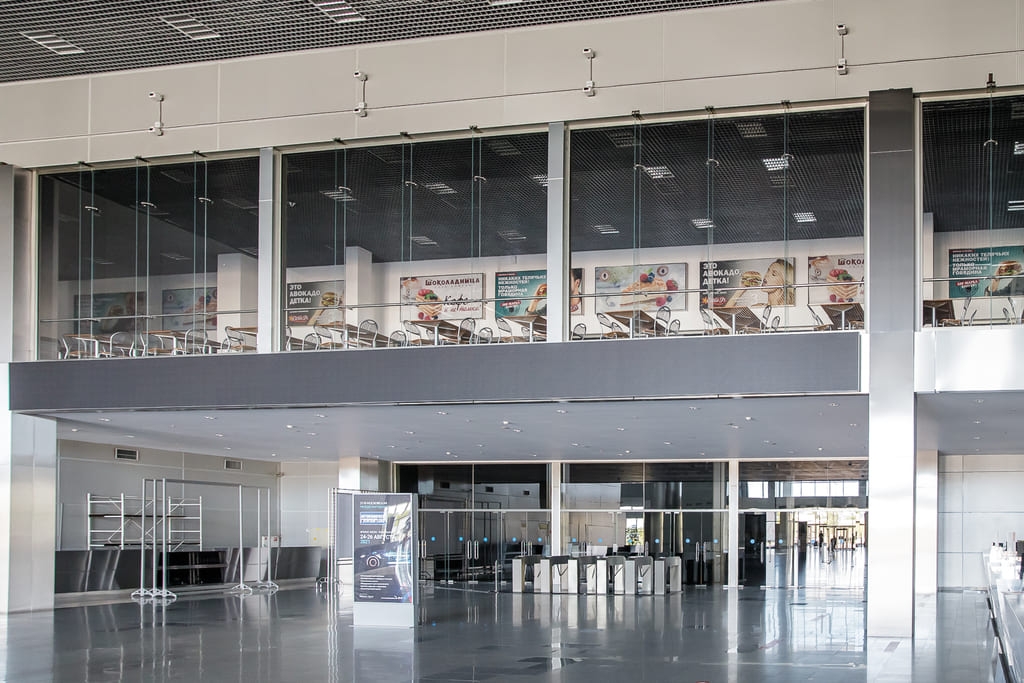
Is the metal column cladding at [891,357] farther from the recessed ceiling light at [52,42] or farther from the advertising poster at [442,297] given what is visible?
the recessed ceiling light at [52,42]

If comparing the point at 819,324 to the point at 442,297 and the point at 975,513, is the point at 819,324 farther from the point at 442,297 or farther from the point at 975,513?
the point at 975,513

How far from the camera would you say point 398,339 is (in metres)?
17.1

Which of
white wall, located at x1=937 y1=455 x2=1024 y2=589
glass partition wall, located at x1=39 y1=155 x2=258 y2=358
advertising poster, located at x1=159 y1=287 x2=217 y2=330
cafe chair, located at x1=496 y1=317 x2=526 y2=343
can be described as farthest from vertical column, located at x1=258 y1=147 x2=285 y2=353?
white wall, located at x1=937 y1=455 x2=1024 y2=589

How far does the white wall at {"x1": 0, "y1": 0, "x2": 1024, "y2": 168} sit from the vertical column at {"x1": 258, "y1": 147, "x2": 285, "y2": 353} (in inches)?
25.9

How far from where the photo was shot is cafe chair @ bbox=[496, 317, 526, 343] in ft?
54.4

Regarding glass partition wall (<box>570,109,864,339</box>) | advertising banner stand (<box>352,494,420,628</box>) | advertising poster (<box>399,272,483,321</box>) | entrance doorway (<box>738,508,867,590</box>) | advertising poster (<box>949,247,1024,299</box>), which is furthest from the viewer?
entrance doorway (<box>738,508,867,590</box>)

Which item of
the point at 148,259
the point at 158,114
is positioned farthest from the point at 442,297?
the point at 158,114

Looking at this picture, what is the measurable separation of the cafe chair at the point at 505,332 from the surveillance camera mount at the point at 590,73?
11.2 feet

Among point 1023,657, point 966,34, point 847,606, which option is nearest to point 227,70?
point 966,34

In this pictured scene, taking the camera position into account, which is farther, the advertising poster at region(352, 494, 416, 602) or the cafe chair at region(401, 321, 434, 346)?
the cafe chair at region(401, 321, 434, 346)

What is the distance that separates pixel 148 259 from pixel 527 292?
617cm

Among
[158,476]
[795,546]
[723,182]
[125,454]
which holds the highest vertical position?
[723,182]

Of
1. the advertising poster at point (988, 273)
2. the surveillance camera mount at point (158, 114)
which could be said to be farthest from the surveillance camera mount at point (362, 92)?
the advertising poster at point (988, 273)

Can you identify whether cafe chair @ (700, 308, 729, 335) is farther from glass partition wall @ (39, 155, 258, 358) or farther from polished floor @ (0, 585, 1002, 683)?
glass partition wall @ (39, 155, 258, 358)
